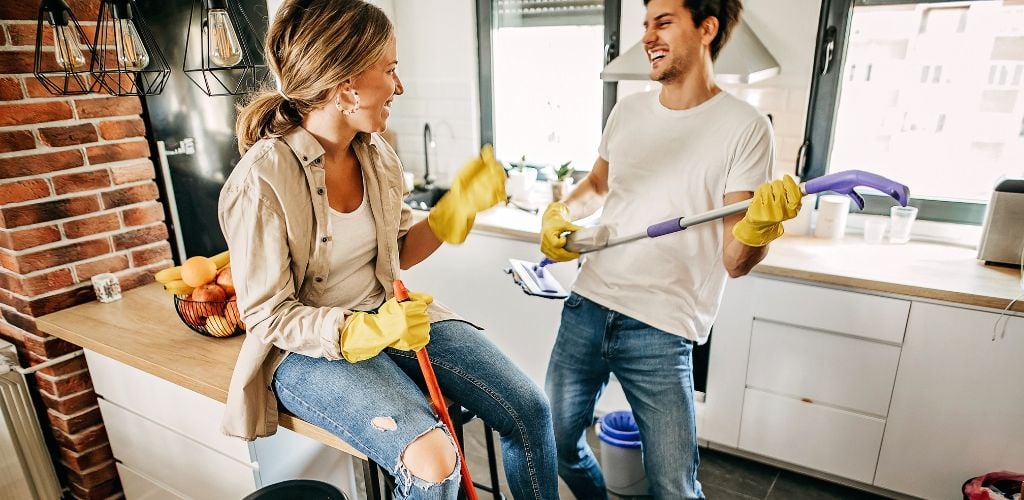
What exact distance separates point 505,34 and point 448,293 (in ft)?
4.03

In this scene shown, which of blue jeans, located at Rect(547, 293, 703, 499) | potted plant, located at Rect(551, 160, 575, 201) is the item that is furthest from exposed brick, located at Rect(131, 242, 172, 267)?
potted plant, located at Rect(551, 160, 575, 201)

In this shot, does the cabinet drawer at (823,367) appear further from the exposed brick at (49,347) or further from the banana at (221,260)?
the exposed brick at (49,347)

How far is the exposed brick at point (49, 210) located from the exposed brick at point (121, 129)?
0.19m

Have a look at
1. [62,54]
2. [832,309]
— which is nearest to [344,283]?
[62,54]

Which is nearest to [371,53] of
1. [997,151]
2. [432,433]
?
[432,433]

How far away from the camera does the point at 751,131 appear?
1494mm

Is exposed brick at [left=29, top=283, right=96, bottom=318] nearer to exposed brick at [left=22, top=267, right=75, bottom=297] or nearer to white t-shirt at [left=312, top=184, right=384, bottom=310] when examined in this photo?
exposed brick at [left=22, top=267, right=75, bottom=297]

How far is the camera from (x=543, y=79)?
304 centimetres

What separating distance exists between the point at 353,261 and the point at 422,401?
1.17ft

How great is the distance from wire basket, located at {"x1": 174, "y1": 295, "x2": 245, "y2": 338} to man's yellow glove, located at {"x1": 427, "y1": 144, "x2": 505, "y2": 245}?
58cm

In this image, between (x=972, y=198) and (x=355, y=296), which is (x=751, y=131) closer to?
A: (x=355, y=296)

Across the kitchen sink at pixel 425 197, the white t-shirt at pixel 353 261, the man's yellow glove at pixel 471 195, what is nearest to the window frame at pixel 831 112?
the man's yellow glove at pixel 471 195

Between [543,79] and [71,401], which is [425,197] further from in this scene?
[71,401]

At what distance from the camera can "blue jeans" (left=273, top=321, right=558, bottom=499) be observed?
1.18 metres
